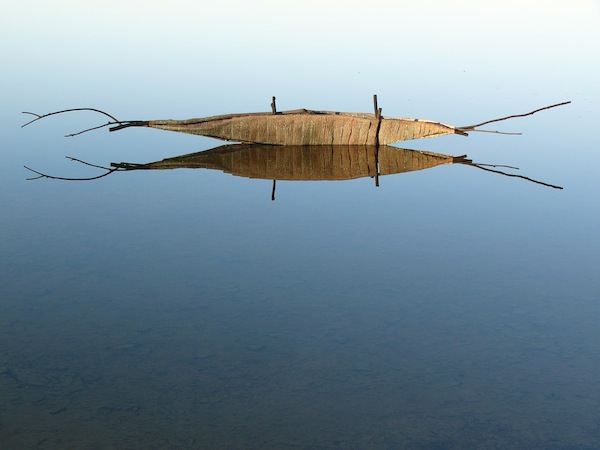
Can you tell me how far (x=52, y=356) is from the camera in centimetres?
1087

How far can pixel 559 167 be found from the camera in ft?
68.4

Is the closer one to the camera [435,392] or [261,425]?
[261,425]

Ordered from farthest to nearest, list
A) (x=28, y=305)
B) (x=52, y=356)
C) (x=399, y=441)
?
(x=28, y=305) → (x=52, y=356) → (x=399, y=441)

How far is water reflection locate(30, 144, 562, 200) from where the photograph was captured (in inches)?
776

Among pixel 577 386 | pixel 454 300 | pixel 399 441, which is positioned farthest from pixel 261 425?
pixel 454 300

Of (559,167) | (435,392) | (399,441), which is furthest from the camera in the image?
(559,167)

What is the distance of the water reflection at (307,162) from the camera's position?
19.7m

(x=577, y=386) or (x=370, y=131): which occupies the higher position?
(x=370, y=131)

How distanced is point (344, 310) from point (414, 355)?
1543 millimetres

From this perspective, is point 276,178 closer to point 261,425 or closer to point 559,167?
point 559,167

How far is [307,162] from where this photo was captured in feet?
67.3

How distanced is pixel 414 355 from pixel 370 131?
11026 millimetres

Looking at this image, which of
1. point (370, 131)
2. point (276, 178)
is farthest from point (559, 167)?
point (276, 178)

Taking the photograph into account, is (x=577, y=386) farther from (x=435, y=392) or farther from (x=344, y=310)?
(x=344, y=310)
